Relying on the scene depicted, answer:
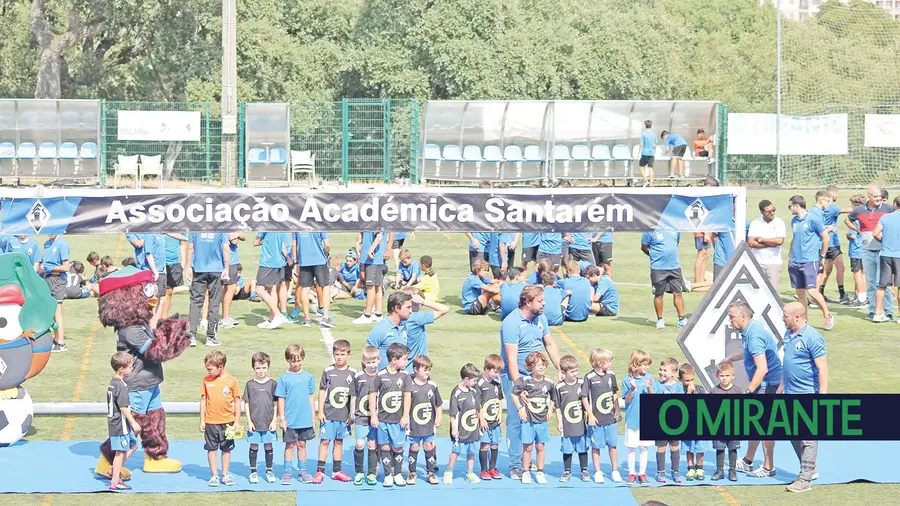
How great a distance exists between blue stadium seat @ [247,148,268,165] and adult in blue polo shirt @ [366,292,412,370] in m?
23.5

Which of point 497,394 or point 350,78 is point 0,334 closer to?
point 497,394

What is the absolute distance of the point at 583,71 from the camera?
48.5 metres

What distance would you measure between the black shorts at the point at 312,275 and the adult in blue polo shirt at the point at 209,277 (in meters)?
1.43

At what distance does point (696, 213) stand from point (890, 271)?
700cm

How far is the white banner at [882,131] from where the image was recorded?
141 feet

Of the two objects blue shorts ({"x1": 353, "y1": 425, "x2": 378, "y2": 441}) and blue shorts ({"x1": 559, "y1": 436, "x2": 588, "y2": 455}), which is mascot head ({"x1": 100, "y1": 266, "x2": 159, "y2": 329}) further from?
blue shorts ({"x1": 559, "y1": 436, "x2": 588, "y2": 455})

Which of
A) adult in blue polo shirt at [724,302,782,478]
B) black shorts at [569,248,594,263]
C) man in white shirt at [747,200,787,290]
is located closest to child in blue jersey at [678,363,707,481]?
adult in blue polo shirt at [724,302,782,478]

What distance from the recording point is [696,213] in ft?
44.2

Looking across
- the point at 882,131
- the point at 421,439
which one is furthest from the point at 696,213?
the point at 882,131

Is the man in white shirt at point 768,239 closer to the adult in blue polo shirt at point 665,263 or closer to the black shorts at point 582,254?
the adult in blue polo shirt at point 665,263

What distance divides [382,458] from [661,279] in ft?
25.4

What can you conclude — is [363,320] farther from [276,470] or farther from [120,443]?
[120,443]

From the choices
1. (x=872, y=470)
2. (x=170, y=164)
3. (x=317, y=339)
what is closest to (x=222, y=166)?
→ (x=170, y=164)

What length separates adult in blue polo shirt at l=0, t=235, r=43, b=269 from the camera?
55.8 feet
